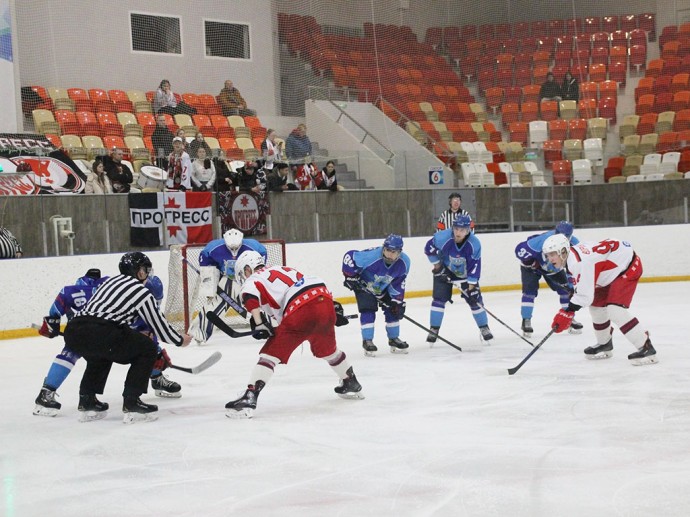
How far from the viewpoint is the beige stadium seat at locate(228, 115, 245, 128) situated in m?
11.5

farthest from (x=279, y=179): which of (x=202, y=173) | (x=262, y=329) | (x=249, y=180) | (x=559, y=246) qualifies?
(x=262, y=329)

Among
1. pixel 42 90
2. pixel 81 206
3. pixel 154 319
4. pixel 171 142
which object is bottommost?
pixel 154 319

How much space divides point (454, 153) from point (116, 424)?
8.14 m

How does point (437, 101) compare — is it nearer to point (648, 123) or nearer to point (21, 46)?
point (648, 123)

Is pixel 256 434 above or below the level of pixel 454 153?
below

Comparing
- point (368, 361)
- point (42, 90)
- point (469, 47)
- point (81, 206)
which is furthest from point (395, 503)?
point (469, 47)

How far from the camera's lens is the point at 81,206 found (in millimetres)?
8656

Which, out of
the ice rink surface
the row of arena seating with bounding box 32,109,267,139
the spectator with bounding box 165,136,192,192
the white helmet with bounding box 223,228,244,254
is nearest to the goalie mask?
the ice rink surface

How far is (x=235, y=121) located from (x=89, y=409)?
25.4 ft

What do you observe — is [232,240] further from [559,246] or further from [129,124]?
[129,124]

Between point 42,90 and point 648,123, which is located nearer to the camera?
point 42,90

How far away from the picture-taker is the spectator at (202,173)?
9359 mm

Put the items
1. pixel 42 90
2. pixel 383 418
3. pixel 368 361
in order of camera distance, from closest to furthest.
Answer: pixel 383 418 → pixel 368 361 → pixel 42 90

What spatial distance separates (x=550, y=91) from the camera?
13703mm
